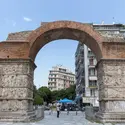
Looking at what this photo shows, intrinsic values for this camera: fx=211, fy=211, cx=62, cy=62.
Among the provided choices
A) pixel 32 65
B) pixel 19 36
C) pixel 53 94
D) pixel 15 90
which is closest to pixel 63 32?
pixel 19 36

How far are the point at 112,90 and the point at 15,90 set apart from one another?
20.5 ft

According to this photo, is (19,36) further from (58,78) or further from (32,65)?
(58,78)

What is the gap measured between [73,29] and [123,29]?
31.7 metres

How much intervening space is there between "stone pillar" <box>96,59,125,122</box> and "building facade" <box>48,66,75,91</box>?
72857 millimetres

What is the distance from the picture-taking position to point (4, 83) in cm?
1377

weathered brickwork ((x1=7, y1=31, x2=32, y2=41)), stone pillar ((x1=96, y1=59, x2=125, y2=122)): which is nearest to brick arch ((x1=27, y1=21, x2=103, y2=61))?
weathered brickwork ((x1=7, y1=31, x2=32, y2=41))

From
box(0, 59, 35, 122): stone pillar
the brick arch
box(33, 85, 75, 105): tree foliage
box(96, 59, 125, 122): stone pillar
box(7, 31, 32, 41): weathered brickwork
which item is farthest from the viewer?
box(33, 85, 75, 105): tree foliage

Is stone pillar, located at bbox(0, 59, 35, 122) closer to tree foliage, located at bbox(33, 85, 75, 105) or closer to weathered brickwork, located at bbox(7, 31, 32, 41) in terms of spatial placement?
weathered brickwork, located at bbox(7, 31, 32, 41)

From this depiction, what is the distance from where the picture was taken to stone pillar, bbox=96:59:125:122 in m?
13.0

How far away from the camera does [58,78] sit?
87.1 meters

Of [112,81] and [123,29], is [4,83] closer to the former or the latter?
[112,81]

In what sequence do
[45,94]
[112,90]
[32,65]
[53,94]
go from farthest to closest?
1. [53,94]
2. [45,94]
3. [32,65]
4. [112,90]

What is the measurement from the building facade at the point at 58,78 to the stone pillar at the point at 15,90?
7267 centimetres

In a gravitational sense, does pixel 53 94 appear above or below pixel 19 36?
below
